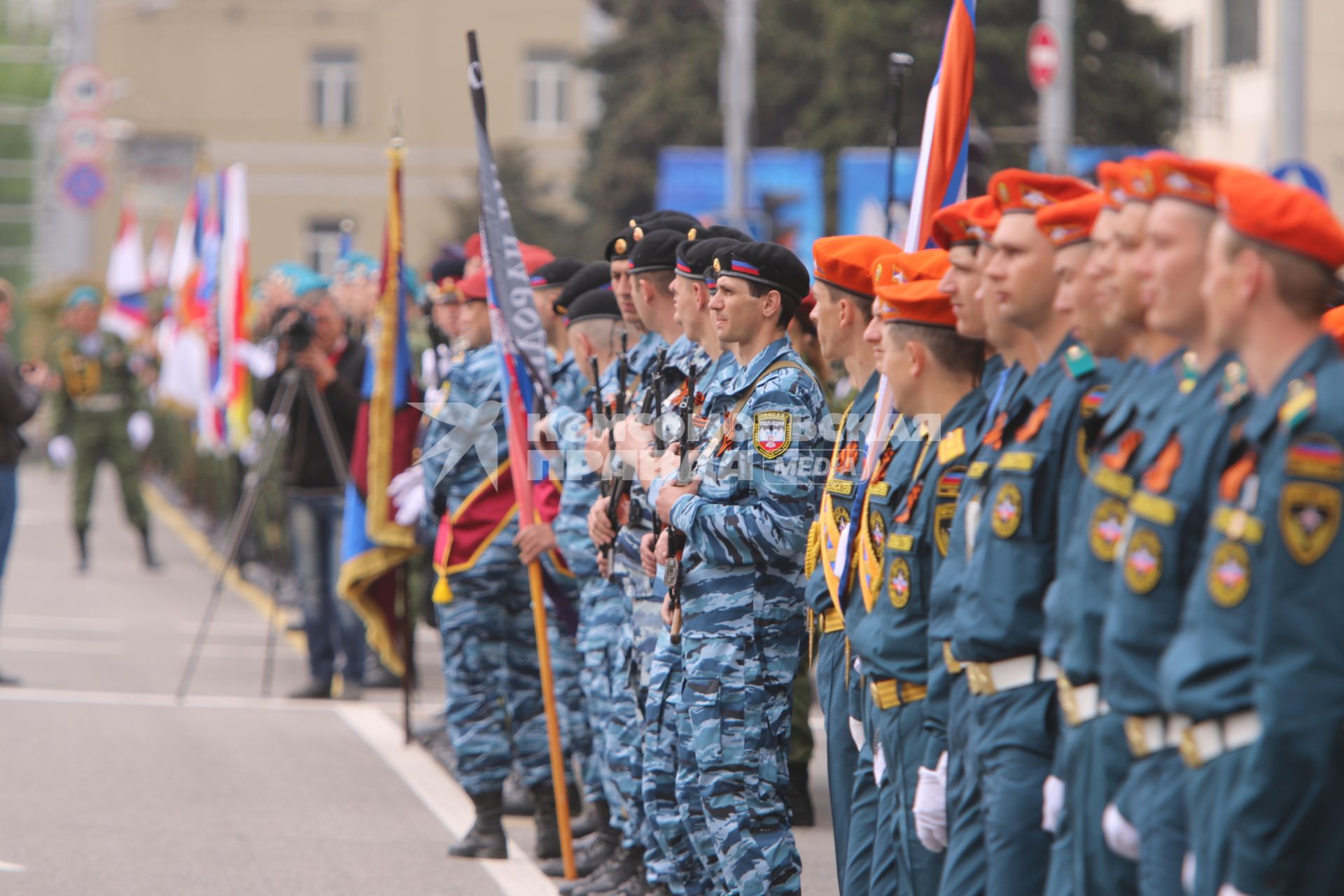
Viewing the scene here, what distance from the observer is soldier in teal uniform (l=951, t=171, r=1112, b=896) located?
446cm

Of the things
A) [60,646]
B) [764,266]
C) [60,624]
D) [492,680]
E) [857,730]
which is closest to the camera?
[857,730]

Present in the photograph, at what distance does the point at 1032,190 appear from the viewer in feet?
15.6

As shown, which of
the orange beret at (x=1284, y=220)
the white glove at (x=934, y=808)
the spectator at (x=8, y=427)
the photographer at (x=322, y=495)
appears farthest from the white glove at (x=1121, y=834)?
the spectator at (x=8, y=427)

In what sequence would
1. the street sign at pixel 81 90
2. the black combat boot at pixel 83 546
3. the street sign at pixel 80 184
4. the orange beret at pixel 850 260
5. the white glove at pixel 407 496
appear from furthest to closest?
1. the street sign at pixel 81 90
2. the street sign at pixel 80 184
3. the black combat boot at pixel 83 546
4. the white glove at pixel 407 496
5. the orange beret at pixel 850 260

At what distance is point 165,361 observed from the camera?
23.1 meters

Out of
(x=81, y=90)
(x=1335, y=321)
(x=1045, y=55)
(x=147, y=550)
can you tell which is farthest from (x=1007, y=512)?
(x=81, y=90)

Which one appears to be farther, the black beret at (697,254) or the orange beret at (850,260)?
the black beret at (697,254)

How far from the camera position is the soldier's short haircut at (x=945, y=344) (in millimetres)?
5305

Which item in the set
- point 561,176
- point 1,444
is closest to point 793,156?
point 1,444

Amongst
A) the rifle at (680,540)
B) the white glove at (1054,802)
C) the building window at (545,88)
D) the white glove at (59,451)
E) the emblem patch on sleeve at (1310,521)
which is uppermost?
the building window at (545,88)

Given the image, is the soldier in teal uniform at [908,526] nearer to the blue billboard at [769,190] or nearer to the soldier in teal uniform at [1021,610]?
the soldier in teal uniform at [1021,610]

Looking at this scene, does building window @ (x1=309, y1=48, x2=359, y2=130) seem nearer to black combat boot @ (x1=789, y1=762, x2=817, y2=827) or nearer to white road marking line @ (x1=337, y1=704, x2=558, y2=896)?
white road marking line @ (x1=337, y1=704, x2=558, y2=896)

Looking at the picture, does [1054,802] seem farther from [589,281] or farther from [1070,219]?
[589,281]

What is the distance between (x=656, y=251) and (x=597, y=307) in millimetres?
982
